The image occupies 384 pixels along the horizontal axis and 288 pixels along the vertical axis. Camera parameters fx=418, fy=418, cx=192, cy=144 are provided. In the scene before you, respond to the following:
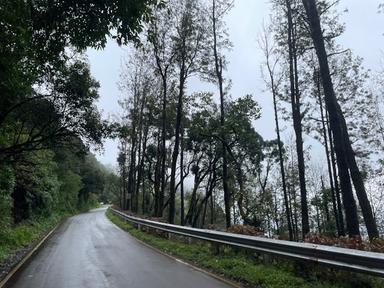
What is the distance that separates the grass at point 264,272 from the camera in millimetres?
8014

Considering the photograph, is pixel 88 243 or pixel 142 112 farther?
pixel 142 112

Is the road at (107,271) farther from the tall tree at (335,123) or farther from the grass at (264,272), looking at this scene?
the tall tree at (335,123)

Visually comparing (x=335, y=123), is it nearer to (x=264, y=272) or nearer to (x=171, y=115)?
(x=264, y=272)

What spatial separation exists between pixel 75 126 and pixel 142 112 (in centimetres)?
2321

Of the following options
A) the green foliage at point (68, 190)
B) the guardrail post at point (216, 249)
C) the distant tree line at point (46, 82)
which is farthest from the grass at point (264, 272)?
the green foliage at point (68, 190)

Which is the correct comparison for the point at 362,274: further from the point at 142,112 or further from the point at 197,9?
the point at 142,112

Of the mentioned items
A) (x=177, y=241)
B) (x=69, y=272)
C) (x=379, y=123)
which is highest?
(x=379, y=123)

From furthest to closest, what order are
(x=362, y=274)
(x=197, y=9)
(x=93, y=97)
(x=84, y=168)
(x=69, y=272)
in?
(x=84, y=168) < (x=197, y=9) < (x=93, y=97) < (x=69, y=272) < (x=362, y=274)

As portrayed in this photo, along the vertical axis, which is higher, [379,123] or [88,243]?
[379,123]

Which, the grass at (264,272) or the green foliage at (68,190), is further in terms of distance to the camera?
the green foliage at (68,190)

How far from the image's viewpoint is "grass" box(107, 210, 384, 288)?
26.3 feet

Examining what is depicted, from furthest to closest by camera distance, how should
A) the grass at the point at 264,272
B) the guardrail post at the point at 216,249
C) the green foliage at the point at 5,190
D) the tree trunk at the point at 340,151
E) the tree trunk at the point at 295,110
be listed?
the tree trunk at the point at 295,110
the green foliage at the point at 5,190
the guardrail post at the point at 216,249
the tree trunk at the point at 340,151
the grass at the point at 264,272

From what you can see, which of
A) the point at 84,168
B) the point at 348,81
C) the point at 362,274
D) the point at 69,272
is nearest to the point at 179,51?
the point at 348,81

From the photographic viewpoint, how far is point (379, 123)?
31922 millimetres
